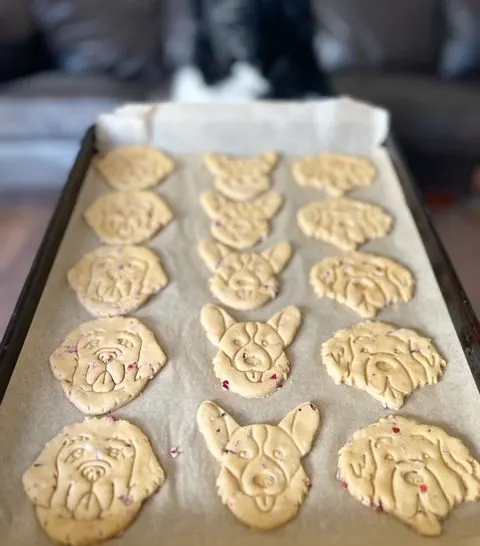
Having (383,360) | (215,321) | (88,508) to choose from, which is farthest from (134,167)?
(88,508)

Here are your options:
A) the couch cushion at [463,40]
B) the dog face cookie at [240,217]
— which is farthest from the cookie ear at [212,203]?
the couch cushion at [463,40]

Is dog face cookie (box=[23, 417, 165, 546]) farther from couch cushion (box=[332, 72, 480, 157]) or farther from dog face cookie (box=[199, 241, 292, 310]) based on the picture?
couch cushion (box=[332, 72, 480, 157])

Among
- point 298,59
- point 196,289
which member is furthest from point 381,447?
point 298,59

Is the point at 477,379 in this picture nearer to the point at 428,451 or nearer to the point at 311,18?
the point at 428,451

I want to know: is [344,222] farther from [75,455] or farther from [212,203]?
[75,455]

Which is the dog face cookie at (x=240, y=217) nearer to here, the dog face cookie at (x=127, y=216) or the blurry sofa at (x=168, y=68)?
the dog face cookie at (x=127, y=216)

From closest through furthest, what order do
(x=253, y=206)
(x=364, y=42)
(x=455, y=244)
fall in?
(x=253, y=206)
(x=455, y=244)
(x=364, y=42)
